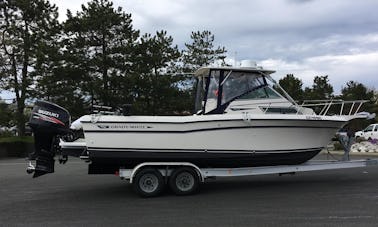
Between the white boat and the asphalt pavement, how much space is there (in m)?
0.74

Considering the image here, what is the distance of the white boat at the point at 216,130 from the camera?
31.4ft

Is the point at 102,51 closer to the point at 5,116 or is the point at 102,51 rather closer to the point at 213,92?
the point at 5,116

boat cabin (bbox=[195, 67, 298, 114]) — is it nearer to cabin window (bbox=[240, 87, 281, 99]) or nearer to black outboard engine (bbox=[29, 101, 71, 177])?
cabin window (bbox=[240, 87, 281, 99])

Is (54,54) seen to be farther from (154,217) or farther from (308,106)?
(154,217)

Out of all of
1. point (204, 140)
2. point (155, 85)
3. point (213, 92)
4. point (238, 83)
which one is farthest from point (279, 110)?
point (155, 85)

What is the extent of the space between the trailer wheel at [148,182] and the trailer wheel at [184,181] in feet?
0.83

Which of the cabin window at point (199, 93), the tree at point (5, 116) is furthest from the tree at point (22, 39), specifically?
the cabin window at point (199, 93)

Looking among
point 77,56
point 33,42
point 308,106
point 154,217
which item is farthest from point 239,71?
point 33,42

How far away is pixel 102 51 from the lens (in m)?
31.4

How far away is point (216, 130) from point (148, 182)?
1.78 m

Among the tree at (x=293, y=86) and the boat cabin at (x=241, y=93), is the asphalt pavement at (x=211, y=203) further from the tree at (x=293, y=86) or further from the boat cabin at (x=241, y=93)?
the tree at (x=293, y=86)

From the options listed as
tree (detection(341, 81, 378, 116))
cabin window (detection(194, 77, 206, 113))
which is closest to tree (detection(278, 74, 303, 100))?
tree (detection(341, 81, 378, 116))

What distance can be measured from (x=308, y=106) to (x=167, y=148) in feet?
12.0

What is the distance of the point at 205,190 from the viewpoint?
421 inches
